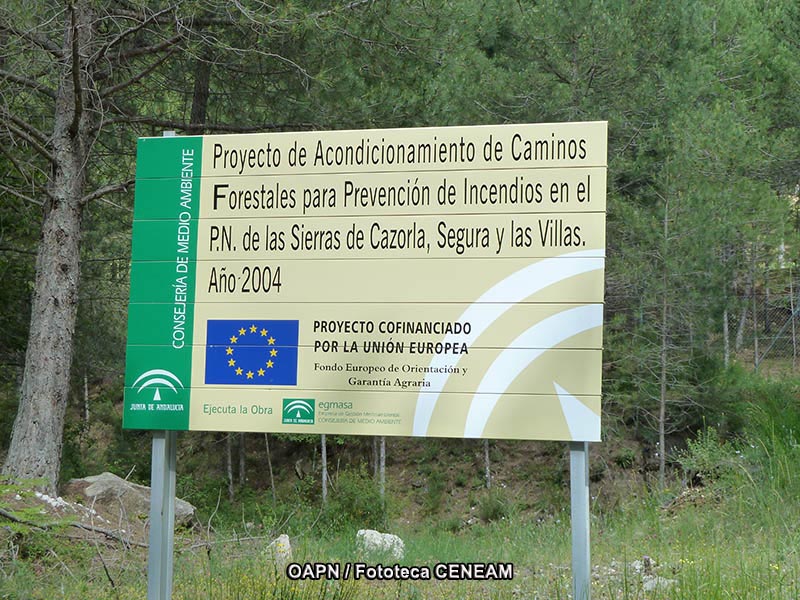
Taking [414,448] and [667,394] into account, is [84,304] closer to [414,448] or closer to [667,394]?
[414,448]

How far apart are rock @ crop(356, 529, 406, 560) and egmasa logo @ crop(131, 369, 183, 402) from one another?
2.69m

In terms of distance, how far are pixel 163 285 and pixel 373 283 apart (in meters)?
1.15

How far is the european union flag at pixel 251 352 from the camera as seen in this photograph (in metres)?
4.49

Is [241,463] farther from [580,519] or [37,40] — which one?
[580,519]

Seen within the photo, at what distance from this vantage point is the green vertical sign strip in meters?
4.61

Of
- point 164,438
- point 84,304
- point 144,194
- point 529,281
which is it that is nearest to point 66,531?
point 164,438

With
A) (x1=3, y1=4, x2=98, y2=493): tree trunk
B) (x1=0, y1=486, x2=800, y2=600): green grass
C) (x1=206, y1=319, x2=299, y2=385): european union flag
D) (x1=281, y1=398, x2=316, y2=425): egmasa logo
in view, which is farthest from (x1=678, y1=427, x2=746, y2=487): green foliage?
(x1=3, y1=4, x2=98, y2=493): tree trunk

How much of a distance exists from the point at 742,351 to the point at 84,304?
43.0ft

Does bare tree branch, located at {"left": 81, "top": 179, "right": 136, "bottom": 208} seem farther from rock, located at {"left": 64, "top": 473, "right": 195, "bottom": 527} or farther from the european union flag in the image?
the european union flag

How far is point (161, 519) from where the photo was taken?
4559 mm

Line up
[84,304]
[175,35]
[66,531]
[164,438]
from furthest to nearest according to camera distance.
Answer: [84,304], [175,35], [66,531], [164,438]

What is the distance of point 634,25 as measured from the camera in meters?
14.6

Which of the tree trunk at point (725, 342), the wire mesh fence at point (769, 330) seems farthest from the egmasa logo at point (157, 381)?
the wire mesh fence at point (769, 330)

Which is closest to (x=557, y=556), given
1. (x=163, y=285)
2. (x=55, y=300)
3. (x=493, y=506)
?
(x=163, y=285)
